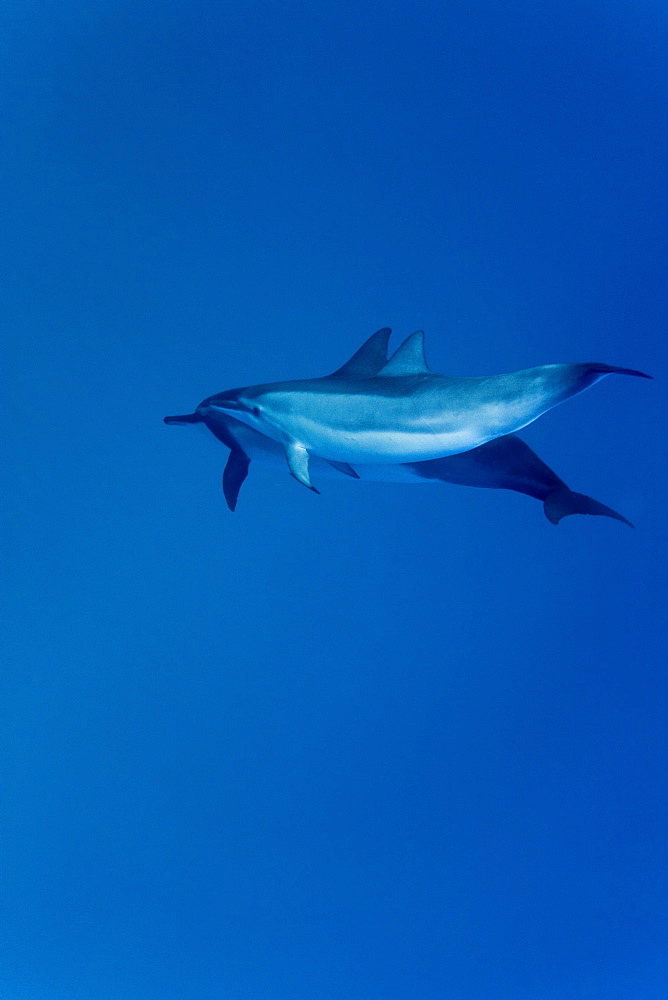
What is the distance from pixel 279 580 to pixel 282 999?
3.64 m

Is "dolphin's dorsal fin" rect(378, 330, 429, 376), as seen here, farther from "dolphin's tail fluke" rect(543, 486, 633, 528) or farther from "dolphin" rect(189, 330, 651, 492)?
"dolphin's tail fluke" rect(543, 486, 633, 528)

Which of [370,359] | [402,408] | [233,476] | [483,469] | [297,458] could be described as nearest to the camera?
[402,408]

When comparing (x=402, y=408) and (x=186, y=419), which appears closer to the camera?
(x=402, y=408)

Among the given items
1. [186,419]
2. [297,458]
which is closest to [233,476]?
[186,419]

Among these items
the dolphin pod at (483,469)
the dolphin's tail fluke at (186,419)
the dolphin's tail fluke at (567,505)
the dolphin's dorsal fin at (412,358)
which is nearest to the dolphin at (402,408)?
the dolphin's dorsal fin at (412,358)

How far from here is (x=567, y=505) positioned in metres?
3.95

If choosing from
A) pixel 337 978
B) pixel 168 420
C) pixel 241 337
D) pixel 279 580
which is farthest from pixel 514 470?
pixel 337 978

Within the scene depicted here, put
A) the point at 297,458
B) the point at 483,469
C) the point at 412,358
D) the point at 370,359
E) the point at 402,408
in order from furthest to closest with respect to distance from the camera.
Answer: the point at 370,359 → the point at 483,469 → the point at 297,458 → the point at 412,358 → the point at 402,408

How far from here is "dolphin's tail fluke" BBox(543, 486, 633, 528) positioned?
12.7 ft

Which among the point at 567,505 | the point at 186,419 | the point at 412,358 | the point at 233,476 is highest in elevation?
the point at 186,419

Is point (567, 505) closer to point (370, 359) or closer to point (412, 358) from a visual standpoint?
point (412, 358)

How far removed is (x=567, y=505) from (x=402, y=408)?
1.16 meters

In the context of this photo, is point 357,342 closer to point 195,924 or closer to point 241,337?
point 241,337

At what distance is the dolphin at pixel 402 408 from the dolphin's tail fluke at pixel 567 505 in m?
0.82
